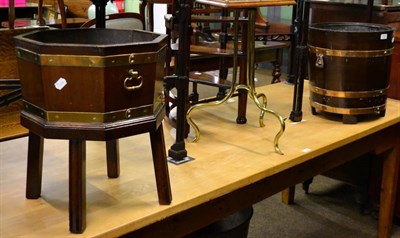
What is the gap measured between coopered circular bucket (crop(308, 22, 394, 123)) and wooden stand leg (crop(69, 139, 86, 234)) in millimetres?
1223

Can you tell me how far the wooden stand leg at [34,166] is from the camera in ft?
4.38

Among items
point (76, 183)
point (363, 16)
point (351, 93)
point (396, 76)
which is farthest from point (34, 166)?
point (363, 16)

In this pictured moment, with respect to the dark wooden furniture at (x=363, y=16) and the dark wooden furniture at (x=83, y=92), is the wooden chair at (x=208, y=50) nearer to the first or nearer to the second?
the dark wooden furniture at (x=83, y=92)

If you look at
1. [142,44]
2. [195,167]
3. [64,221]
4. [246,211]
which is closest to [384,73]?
[246,211]

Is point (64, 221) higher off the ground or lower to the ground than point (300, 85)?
lower

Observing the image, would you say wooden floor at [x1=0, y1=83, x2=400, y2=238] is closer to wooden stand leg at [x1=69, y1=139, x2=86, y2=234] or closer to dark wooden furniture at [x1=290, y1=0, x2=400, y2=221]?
wooden stand leg at [x1=69, y1=139, x2=86, y2=234]

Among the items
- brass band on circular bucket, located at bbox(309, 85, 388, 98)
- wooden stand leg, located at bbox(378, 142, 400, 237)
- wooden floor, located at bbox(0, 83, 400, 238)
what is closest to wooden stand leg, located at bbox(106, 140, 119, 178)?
wooden floor, located at bbox(0, 83, 400, 238)

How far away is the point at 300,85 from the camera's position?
212 cm

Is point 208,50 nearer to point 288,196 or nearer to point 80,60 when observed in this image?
→ point 80,60

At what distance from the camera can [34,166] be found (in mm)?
1354

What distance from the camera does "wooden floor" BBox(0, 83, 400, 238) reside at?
1.28m

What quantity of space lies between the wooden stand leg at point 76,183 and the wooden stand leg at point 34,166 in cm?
19

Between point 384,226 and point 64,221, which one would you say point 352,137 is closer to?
point 384,226

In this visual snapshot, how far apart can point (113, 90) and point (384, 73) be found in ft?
4.39
